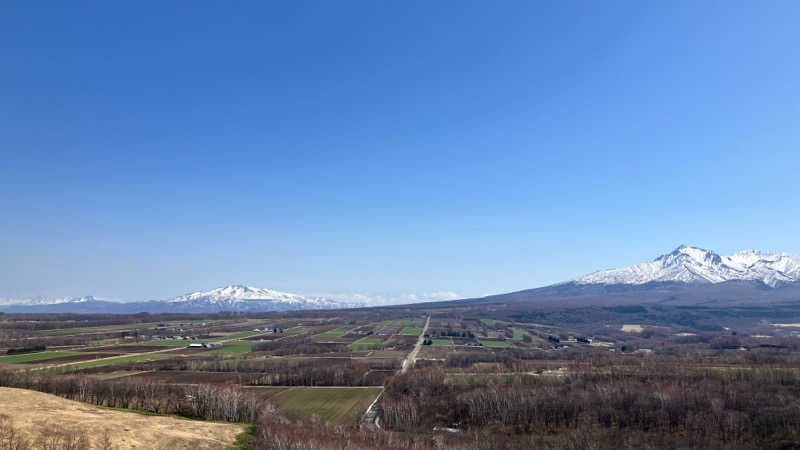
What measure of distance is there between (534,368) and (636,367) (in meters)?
32.0

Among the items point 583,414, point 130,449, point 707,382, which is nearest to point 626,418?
point 583,414

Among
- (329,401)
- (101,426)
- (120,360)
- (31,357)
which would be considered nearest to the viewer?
(101,426)

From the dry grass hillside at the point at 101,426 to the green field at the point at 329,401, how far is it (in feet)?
128

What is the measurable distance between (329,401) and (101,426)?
6454 cm

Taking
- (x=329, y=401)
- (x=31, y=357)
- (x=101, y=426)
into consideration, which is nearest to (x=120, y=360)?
(x=31, y=357)

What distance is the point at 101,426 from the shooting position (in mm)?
47375

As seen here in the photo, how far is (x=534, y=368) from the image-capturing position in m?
146

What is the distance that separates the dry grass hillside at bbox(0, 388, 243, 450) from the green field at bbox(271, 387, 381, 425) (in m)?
39.0

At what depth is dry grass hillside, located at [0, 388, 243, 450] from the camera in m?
44.2

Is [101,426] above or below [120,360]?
above

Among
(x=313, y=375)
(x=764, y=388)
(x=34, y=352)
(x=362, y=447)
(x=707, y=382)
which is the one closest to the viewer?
(x=362, y=447)

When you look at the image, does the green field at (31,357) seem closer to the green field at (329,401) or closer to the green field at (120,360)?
the green field at (120,360)

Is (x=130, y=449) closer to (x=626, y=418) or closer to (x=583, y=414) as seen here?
(x=583, y=414)

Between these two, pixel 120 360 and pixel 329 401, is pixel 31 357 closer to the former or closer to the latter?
pixel 120 360
